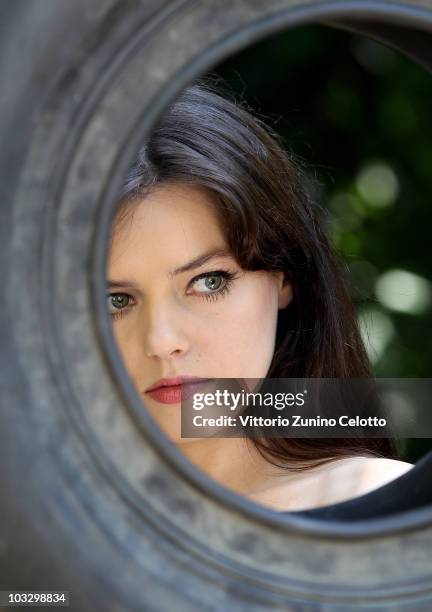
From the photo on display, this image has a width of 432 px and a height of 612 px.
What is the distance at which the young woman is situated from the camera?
100 centimetres

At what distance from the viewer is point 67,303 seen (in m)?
0.54

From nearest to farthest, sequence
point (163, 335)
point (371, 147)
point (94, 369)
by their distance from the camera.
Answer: point (94, 369) < point (163, 335) < point (371, 147)

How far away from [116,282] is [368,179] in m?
1.53

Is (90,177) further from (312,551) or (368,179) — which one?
(368,179)

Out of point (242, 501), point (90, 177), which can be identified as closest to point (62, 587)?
point (242, 501)

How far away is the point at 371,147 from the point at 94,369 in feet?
6.48

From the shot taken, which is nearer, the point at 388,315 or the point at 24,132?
the point at 24,132

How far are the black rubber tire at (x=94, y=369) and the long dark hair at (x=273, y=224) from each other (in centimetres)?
50

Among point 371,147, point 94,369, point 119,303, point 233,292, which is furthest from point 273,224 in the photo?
point 371,147

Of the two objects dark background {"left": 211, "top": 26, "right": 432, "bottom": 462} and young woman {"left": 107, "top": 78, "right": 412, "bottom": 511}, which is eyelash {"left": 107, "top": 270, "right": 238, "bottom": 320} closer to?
young woman {"left": 107, "top": 78, "right": 412, "bottom": 511}

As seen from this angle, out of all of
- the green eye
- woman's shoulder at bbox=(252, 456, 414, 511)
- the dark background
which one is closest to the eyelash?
the green eye

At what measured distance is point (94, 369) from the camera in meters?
0.54

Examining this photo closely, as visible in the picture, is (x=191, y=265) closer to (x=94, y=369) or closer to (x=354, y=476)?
(x=354, y=476)

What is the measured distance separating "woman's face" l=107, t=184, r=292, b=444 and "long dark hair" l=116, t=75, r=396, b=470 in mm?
25
